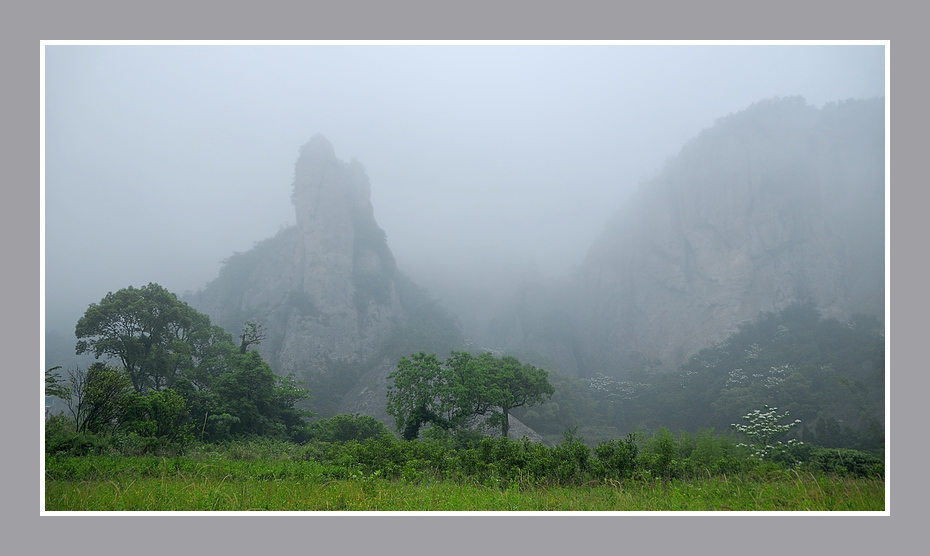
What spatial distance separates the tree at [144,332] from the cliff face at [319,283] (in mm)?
18630

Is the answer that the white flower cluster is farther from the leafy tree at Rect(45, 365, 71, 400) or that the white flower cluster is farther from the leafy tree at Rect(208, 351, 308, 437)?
the leafy tree at Rect(45, 365, 71, 400)

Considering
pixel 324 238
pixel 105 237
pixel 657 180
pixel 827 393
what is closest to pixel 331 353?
pixel 324 238

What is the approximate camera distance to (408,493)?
17.3ft

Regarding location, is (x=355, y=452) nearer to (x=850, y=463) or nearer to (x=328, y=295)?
(x=850, y=463)

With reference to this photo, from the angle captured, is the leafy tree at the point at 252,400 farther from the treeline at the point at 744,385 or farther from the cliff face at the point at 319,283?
the cliff face at the point at 319,283

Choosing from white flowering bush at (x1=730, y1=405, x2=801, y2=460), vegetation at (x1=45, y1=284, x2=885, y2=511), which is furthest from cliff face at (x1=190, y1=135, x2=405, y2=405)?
white flowering bush at (x1=730, y1=405, x2=801, y2=460)

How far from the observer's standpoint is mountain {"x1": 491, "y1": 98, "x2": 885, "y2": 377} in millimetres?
33719

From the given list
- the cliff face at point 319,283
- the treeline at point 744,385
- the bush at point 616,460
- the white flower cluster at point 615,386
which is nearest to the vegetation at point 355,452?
the bush at point 616,460

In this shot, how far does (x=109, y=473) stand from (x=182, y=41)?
608 centimetres

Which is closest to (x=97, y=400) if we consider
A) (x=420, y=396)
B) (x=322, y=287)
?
(x=420, y=396)

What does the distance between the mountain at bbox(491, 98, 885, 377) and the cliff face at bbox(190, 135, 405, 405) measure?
1202cm

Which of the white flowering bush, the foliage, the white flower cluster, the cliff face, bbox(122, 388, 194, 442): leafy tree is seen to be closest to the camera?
bbox(122, 388, 194, 442): leafy tree

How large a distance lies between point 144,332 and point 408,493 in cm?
1385

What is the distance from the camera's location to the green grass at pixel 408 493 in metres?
4.88
